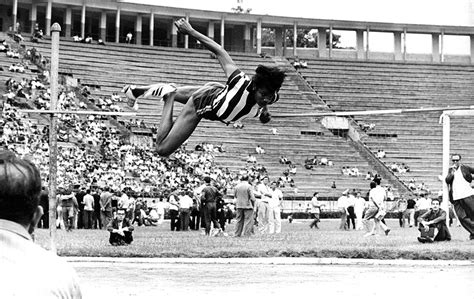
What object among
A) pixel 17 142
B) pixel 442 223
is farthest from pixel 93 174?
pixel 442 223

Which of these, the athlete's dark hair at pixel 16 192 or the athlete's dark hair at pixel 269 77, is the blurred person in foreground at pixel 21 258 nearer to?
the athlete's dark hair at pixel 16 192

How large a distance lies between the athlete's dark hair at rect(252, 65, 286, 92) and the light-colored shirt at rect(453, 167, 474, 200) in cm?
1282

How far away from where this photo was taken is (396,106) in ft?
176

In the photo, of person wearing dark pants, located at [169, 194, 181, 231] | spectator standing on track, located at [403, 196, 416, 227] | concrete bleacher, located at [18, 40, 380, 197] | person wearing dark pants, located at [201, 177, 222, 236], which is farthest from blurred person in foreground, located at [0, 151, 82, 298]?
concrete bleacher, located at [18, 40, 380, 197]

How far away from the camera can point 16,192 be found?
271cm

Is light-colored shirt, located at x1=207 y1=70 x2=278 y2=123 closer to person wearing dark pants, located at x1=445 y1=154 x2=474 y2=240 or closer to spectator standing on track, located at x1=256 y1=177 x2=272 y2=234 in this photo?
person wearing dark pants, located at x1=445 y1=154 x2=474 y2=240

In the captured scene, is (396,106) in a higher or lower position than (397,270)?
higher

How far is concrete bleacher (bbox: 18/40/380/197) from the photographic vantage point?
4378 cm

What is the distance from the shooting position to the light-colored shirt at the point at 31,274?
2.65 meters

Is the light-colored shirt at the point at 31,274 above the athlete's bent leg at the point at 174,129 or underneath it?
underneath

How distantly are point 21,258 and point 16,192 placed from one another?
0.66 feet

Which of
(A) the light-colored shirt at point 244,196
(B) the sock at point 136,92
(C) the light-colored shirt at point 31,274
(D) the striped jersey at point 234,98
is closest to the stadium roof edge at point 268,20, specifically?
(A) the light-colored shirt at point 244,196

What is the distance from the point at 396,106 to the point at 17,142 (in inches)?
1066

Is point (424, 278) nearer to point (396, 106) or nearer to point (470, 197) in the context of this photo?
point (470, 197)
